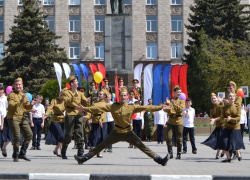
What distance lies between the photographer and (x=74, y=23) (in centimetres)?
5688

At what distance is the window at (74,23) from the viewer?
56.8m

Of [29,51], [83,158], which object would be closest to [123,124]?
[83,158]

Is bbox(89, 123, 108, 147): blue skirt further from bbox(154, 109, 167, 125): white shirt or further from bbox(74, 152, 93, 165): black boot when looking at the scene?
bbox(154, 109, 167, 125): white shirt

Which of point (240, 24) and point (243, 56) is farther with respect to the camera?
point (240, 24)

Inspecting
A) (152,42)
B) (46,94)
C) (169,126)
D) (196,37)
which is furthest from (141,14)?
(169,126)

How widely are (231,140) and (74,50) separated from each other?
46.9 metres

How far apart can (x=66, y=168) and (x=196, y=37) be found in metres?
40.5

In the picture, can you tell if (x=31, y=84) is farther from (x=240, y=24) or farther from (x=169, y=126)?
(x=169, y=126)

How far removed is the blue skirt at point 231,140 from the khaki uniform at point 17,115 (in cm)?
469

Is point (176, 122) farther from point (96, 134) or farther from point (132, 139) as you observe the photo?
point (132, 139)

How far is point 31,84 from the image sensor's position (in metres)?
47.2

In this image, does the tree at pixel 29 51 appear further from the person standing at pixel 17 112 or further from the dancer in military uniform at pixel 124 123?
the dancer in military uniform at pixel 124 123

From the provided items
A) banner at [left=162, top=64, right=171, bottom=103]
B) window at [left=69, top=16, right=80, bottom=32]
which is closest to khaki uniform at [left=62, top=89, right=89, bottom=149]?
banner at [left=162, top=64, right=171, bottom=103]

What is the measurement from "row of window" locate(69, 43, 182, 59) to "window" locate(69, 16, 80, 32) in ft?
5.96
